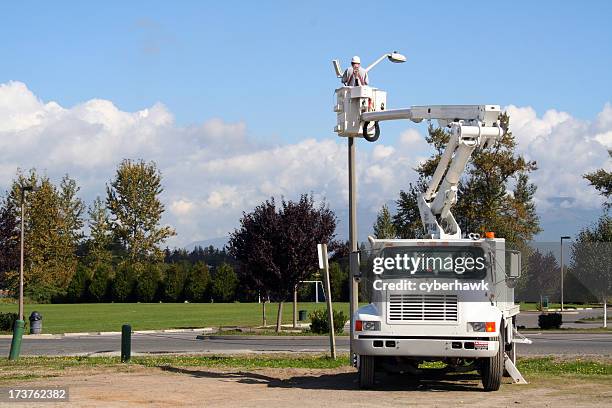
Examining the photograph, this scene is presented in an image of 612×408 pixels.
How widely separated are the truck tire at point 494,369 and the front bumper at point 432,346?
0.26m

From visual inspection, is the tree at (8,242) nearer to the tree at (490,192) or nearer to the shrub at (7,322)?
the shrub at (7,322)

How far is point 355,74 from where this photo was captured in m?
19.0

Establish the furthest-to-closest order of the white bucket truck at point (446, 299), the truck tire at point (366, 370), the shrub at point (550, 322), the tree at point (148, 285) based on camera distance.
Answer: the tree at point (148, 285) → the shrub at point (550, 322) → the truck tire at point (366, 370) → the white bucket truck at point (446, 299)

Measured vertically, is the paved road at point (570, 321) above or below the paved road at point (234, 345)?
above

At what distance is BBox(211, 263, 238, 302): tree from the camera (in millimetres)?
85188

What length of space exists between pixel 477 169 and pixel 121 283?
49.9 m

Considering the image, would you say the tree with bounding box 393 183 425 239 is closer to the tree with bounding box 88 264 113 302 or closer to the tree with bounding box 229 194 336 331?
the tree with bounding box 229 194 336 331

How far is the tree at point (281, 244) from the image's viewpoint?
36438 mm

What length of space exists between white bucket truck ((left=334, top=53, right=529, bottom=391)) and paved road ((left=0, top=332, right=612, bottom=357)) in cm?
883

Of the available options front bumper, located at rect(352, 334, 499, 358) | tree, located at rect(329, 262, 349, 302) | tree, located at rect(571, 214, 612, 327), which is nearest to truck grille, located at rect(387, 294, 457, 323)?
front bumper, located at rect(352, 334, 499, 358)

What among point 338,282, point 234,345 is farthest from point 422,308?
point 338,282

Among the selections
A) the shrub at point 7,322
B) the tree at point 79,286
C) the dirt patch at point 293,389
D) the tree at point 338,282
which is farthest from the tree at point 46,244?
the dirt patch at point 293,389

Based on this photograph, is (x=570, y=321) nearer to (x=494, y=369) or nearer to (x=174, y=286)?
(x=494, y=369)

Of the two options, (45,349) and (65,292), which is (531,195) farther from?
(65,292)
